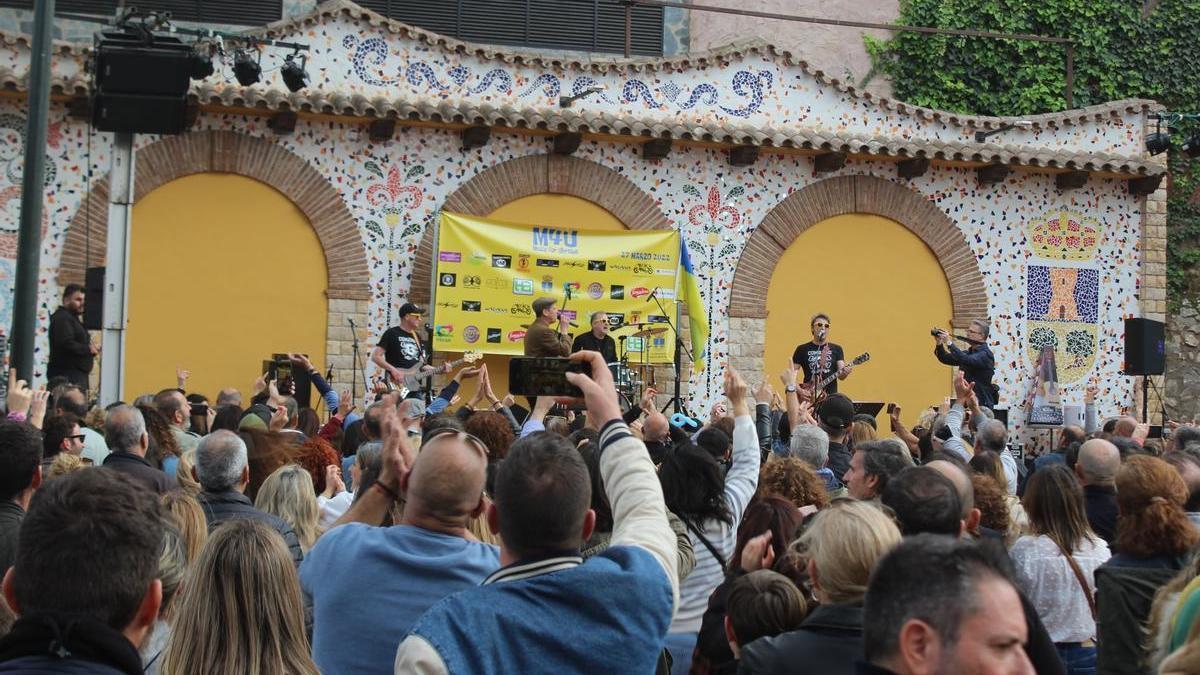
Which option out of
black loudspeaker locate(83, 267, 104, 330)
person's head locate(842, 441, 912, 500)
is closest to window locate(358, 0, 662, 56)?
black loudspeaker locate(83, 267, 104, 330)

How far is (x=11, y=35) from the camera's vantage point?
14188mm

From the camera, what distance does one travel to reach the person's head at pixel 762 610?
3.83 meters

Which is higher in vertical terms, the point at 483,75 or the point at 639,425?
the point at 483,75

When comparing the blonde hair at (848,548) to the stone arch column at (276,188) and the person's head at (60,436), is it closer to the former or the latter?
the person's head at (60,436)

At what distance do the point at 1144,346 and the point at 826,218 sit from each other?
4.14m

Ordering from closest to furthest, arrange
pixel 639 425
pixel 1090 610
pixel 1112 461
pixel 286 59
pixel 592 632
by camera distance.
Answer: pixel 592 632, pixel 1090 610, pixel 1112 461, pixel 639 425, pixel 286 59

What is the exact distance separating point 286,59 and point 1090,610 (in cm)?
1086

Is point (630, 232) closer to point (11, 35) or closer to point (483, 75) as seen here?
point (483, 75)

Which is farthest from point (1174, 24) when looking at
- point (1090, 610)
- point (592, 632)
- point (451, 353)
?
point (592, 632)

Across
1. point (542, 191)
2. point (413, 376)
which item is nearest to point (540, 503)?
point (413, 376)

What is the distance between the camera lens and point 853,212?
1670 centimetres

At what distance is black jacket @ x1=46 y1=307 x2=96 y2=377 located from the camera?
1227cm

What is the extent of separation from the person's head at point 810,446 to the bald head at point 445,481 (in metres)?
3.93

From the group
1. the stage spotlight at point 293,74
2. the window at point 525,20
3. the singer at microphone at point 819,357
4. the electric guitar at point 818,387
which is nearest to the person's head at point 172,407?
the stage spotlight at point 293,74
